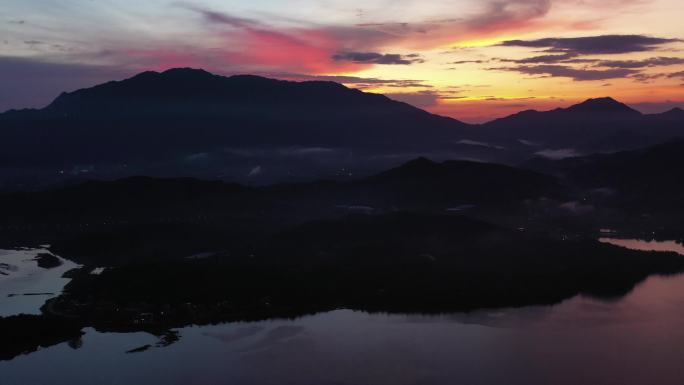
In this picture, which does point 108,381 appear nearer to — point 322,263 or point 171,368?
point 171,368

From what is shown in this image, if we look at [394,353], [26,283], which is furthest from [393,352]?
[26,283]

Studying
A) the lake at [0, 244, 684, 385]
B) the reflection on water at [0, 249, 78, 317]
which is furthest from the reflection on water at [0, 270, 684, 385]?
the reflection on water at [0, 249, 78, 317]

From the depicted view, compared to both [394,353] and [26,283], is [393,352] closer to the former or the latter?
[394,353]

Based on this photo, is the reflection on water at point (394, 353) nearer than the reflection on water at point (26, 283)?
Yes

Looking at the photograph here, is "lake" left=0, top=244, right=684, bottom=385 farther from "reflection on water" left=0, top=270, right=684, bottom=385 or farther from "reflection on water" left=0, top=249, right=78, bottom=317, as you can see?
"reflection on water" left=0, top=249, right=78, bottom=317

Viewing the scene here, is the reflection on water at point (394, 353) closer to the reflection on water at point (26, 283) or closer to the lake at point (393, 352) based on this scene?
the lake at point (393, 352)

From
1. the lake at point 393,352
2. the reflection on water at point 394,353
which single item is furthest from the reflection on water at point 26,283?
the lake at point 393,352
